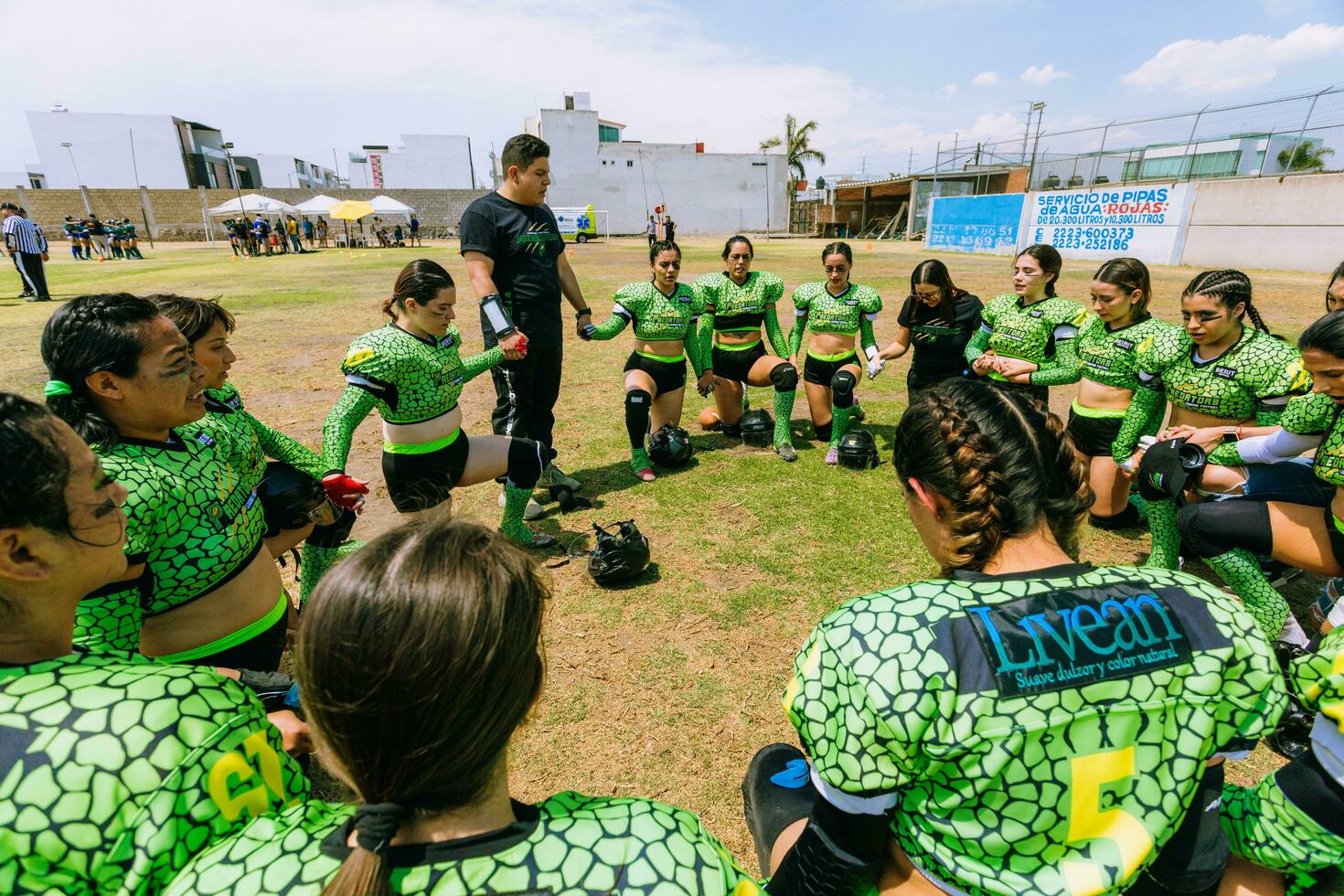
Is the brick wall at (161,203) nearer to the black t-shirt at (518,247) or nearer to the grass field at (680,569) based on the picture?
the grass field at (680,569)

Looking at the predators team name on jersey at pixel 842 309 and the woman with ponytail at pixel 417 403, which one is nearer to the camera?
the woman with ponytail at pixel 417 403

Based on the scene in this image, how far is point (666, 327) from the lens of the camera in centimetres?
Answer: 669

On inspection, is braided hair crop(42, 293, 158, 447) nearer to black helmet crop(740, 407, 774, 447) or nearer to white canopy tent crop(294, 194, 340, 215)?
black helmet crop(740, 407, 774, 447)

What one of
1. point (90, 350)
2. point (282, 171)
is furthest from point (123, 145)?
point (90, 350)

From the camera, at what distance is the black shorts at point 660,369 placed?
6820mm

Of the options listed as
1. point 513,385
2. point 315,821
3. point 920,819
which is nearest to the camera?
point 315,821

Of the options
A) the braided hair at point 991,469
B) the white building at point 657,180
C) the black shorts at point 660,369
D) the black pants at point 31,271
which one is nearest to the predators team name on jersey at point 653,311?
the black shorts at point 660,369

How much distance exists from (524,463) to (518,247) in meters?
1.89

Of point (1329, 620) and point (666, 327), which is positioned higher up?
point (666, 327)

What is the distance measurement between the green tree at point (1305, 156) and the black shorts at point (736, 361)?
2927cm

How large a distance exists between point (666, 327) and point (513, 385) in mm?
1815

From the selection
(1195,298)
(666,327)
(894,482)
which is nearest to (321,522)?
(666,327)

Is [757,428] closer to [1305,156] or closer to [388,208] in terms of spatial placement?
[1305,156]

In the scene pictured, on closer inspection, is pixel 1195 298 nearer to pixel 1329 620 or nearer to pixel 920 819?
pixel 1329 620
